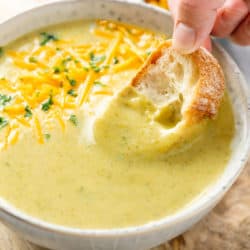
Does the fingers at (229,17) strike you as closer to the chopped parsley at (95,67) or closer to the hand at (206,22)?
the hand at (206,22)

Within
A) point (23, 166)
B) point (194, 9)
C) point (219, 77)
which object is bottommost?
point (23, 166)

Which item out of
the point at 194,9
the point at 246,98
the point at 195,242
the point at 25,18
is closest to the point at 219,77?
the point at 246,98

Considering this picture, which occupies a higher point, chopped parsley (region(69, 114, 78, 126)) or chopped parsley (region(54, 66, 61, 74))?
chopped parsley (region(54, 66, 61, 74))

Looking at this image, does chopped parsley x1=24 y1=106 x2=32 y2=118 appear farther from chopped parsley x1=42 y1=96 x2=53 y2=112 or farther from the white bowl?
the white bowl

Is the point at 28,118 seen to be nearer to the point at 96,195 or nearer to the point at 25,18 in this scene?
the point at 96,195

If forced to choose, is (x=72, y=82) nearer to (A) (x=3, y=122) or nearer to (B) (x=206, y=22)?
(A) (x=3, y=122)

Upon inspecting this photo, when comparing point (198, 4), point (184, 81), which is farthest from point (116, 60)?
point (198, 4)

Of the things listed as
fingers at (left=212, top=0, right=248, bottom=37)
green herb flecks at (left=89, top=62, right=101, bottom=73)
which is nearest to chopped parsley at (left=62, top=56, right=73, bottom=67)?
green herb flecks at (left=89, top=62, right=101, bottom=73)
